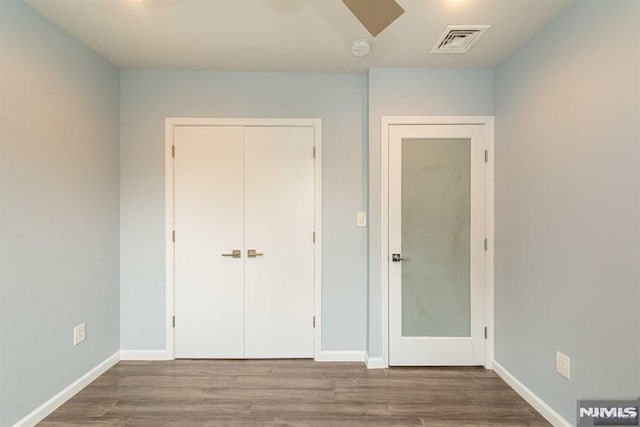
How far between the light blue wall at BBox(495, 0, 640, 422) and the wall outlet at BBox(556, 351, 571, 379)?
0.03 metres

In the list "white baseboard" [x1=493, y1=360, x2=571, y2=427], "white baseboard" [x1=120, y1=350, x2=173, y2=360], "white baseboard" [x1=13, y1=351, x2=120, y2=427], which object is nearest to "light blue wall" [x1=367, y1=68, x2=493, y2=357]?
"white baseboard" [x1=493, y1=360, x2=571, y2=427]

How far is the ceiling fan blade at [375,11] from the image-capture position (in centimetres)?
151

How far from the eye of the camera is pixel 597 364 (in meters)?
1.72

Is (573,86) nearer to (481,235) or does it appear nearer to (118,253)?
(481,235)

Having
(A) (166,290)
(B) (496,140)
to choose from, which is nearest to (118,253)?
(A) (166,290)

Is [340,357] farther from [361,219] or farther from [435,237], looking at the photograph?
[435,237]

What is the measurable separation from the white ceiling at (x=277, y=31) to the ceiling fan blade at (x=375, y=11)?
310mm

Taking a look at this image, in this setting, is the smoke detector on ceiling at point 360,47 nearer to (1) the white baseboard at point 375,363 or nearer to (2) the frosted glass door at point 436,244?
(2) the frosted glass door at point 436,244

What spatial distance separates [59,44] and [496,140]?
3.35m

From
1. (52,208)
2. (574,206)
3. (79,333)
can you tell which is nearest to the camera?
(574,206)

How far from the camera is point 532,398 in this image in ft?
7.19

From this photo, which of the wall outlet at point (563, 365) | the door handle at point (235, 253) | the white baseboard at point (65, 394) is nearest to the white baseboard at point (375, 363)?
the wall outlet at point (563, 365)

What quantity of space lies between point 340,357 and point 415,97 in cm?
236

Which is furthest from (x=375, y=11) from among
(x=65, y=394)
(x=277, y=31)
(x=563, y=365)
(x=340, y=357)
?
(x=65, y=394)
